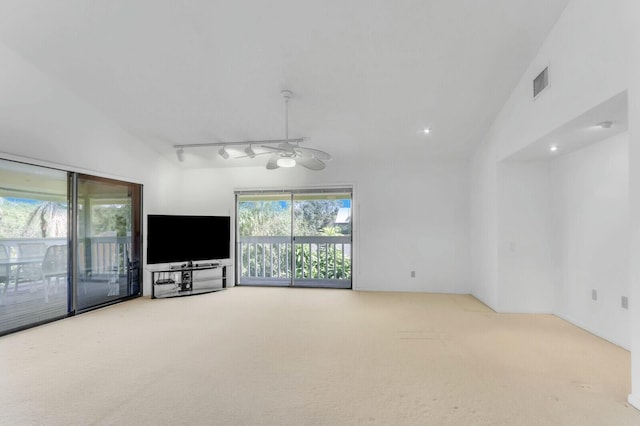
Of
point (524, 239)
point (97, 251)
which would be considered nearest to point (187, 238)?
point (97, 251)

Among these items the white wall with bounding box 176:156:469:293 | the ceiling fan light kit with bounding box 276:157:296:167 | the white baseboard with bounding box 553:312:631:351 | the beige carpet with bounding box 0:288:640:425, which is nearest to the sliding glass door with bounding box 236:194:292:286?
the white wall with bounding box 176:156:469:293

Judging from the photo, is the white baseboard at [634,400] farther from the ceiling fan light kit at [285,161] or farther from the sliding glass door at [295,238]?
the sliding glass door at [295,238]

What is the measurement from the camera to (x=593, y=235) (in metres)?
3.33

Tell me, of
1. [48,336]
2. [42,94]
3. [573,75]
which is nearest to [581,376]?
[573,75]

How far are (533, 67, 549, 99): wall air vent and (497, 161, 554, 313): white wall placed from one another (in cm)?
116

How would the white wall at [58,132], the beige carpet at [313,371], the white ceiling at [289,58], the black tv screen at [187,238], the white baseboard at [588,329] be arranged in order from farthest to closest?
the black tv screen at [187,238] < the white wall at [58,132] < the white baseboard at [588,329] < the white ceiling at [289,58] < the beige carpet at [313,371]

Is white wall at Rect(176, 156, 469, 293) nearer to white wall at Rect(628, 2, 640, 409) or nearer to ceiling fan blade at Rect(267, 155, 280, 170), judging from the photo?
ceiling fan blade at Rect(267, 155, 280, 170)

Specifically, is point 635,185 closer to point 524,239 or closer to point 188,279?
point 524,239

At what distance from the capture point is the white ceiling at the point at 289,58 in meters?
2.73

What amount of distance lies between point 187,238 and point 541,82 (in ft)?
17.9

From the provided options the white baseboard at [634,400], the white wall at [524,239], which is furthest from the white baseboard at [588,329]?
the white baseboard at [634,400]

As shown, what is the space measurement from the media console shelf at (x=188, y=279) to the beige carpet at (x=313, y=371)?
1.14 metres

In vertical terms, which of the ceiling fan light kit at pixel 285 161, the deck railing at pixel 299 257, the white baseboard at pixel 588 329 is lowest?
the white baseboard at pixel 588 329

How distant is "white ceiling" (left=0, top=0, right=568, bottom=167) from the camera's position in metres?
2.73
